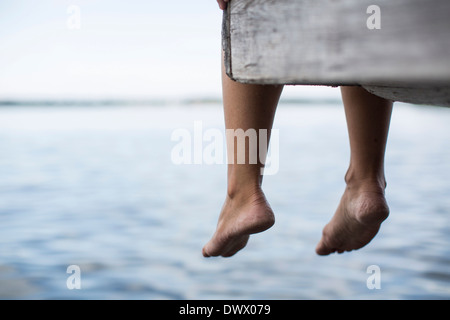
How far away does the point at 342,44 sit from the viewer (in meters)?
0.45

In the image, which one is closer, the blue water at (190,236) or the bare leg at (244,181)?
the bare leg at (244,181)

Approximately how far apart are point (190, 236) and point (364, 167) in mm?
927

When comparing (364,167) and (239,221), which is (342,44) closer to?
(239,221)

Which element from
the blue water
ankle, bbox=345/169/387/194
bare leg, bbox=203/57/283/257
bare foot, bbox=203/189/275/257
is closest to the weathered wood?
bare leg, bbox=203/57/283/257

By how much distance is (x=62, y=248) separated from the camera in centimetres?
188

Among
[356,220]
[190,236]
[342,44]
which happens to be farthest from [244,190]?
[190,236]

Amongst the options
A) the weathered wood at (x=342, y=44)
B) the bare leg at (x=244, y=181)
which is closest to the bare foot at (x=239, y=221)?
the bare leg at (x=244, y=181)

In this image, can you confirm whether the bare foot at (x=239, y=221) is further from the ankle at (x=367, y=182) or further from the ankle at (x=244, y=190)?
the ankle at (x=367, y=182)

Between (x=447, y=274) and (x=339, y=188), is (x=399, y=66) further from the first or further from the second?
(x=339, y=188)

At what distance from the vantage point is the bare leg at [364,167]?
1176 mm
